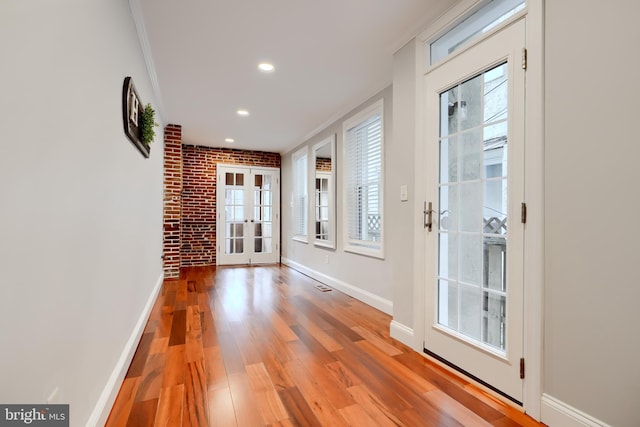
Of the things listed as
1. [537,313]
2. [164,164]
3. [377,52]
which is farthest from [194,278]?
[537,313]

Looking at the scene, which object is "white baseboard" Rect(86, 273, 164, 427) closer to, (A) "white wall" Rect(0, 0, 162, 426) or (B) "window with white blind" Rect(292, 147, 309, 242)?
(A) "white wall" Rect(0, 0, 162, 426)

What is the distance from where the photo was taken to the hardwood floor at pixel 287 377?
1.54 metres

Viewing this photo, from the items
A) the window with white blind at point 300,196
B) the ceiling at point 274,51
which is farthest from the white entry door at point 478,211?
the window with white blind at point 300,196

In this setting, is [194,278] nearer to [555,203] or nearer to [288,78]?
[288,78]

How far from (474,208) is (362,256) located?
1.92 meters

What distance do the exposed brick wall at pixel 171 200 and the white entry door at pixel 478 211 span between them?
397 cm

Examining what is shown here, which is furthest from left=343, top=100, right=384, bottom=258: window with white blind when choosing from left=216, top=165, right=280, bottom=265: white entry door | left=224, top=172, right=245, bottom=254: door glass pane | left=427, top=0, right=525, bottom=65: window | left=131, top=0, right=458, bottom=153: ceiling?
left=224, top=172, right=245, bottom=254: door glass pane

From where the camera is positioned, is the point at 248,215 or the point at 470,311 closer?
the point at 470,311

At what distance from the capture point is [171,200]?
473 centimetres

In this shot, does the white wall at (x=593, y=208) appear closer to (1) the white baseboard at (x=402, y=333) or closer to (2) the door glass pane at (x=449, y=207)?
(2) the door glass pane at (x=449, y=207)

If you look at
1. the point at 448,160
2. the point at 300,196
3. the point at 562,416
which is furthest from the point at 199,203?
the point at 562,416

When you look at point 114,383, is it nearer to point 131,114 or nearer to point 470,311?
point 131,114

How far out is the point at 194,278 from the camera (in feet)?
16.2

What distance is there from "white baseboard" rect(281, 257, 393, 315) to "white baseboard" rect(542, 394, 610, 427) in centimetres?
170
